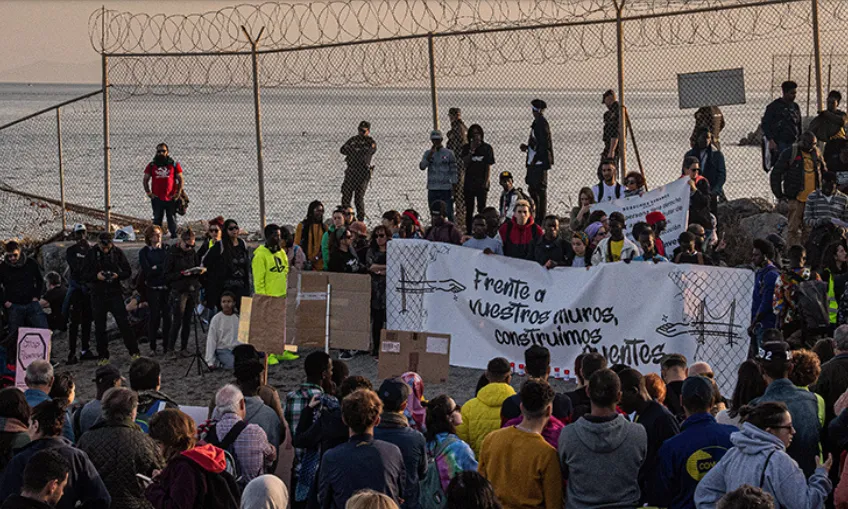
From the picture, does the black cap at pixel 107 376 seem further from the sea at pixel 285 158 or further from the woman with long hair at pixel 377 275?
the sea at pixel 285 158

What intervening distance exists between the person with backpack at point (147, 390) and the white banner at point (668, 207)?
7739 millimetres

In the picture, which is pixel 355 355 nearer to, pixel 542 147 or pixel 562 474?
pixel 542 147

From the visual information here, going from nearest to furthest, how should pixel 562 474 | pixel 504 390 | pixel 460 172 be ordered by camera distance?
pixel 562 474 → pixel 504 390 → pixel 460 172

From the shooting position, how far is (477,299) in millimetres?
13359

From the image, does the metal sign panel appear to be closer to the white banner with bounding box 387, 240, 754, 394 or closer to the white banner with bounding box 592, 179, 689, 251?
the white banner with bounding box 592, 179, 689, 251

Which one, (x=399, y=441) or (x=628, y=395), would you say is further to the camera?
(x=628, y=395)

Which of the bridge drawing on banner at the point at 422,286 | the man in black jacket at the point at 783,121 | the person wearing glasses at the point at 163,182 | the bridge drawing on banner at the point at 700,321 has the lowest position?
the bridge drawing on banner at the point at 700,321

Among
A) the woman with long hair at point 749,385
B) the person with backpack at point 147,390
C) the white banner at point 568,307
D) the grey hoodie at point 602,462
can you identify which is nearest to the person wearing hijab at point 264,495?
the grey hoodie at point 602,462

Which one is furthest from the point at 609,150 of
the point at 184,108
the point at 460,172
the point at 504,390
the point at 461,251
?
the point at 184,108

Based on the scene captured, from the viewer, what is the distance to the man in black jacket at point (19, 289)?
14.3 metres

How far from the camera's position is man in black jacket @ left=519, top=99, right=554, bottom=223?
15836 millimetres

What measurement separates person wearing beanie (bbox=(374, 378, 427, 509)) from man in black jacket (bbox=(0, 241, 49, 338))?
9024 mm

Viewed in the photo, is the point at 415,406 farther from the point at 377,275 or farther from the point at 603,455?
the point at 377,275

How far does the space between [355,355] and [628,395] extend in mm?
7711
